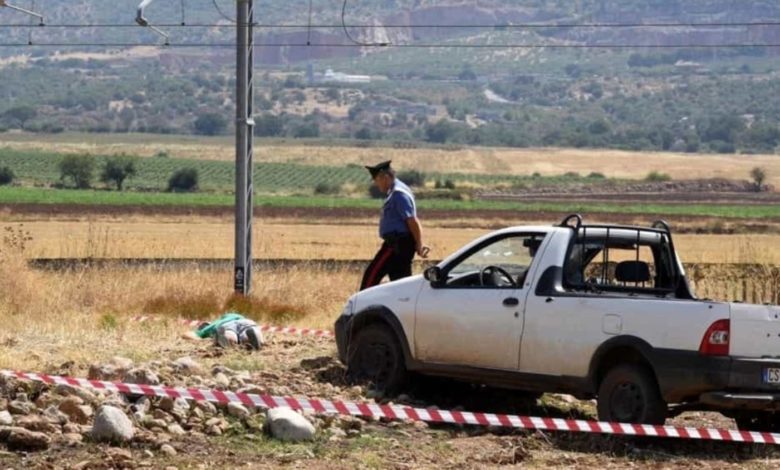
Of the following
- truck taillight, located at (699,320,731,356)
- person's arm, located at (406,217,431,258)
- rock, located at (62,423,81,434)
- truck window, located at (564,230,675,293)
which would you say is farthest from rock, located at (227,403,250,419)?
person's arm, located at (406,217,431,258)

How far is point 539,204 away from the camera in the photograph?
112 m

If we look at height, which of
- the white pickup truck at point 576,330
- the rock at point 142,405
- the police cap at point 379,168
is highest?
the police cap at point 379,168

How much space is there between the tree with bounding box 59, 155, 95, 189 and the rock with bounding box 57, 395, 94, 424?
118m

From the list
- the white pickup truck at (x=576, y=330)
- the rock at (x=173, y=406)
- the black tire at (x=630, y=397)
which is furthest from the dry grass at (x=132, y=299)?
the black tire at (x=630, y=397)

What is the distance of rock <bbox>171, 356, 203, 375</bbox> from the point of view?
13922mm

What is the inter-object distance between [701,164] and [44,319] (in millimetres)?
180306

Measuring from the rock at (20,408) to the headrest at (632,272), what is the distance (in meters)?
4.85

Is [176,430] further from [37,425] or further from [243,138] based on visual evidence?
[243,138]

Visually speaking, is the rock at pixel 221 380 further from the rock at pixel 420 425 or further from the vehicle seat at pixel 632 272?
the vehicle seat at pixel 632 272

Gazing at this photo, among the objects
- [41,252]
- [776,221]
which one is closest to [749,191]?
[776,221]

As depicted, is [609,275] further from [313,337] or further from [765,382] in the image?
[313,337]

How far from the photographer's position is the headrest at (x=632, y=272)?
14.0 metres

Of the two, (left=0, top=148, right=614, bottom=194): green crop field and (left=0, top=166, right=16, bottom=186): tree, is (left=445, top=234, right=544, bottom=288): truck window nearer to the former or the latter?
(left=0, top=148, right=614, bottom=194): green crop field

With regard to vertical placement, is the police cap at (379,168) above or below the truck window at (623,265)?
above
